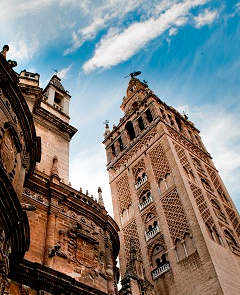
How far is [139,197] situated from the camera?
27.0m

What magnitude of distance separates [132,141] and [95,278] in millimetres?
19338

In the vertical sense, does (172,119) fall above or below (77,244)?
above

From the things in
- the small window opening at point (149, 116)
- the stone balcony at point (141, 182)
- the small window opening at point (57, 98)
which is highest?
the small window opening at point (149, 116)

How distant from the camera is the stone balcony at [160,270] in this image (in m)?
21.2

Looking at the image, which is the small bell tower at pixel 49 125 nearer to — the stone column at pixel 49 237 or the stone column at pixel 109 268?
the stone column at pixel 49 237

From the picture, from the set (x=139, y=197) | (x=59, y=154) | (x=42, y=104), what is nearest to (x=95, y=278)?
(x=59, y=154)

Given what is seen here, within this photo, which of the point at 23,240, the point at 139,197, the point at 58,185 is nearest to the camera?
the point at 23,240

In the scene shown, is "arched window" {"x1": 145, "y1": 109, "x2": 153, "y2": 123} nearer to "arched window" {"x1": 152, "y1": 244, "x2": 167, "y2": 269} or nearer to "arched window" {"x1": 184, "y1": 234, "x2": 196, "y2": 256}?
"arched window" {"x1": 152, "y1": 244, "x2": 167, "y2": 269}

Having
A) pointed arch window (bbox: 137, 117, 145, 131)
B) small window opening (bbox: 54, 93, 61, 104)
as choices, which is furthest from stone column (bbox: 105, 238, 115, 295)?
pointed arch window (bbox: 137, 117, 145, 131)

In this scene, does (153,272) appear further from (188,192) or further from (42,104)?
(42,104)

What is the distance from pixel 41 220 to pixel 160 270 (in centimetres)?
1096

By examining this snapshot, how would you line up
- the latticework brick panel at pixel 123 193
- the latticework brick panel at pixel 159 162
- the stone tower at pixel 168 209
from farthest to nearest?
the latticework brick panel at pixel 123 193 → the latticework brick panel at pixel 159 162 → the stone tower at pixel 168 209

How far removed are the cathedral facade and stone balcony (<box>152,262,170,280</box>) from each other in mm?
6431

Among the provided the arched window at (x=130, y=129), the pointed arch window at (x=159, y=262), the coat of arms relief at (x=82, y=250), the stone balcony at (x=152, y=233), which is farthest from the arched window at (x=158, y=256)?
the arched window at (x=130, y=129)
